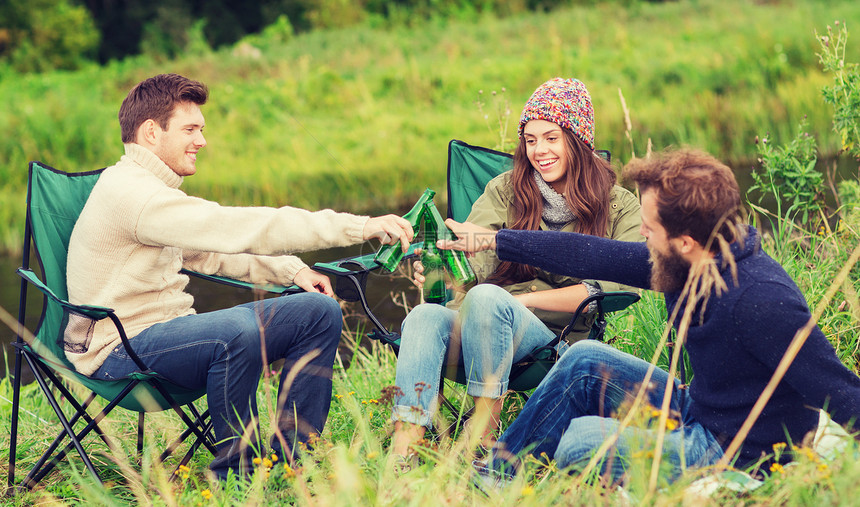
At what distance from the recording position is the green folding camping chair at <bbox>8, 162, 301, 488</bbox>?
2.13 m

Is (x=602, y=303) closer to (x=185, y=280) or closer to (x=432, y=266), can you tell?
(x=432, y=266)

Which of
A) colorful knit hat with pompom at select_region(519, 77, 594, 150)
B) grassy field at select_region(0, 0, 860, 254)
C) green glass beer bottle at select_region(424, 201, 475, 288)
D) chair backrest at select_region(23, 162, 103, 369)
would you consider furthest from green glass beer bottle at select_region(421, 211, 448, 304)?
grassy field at select_region(0, 0, 860, 254)

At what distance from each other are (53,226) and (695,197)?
173 cm

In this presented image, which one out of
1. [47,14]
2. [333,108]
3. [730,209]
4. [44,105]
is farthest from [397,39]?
[730,209]

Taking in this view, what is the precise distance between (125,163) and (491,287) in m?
1.01

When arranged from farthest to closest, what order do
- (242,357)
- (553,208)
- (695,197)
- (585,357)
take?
(553,208) → (242,357) → (585,357) → (695,197)

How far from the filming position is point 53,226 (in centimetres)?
240

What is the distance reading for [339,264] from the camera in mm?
2533

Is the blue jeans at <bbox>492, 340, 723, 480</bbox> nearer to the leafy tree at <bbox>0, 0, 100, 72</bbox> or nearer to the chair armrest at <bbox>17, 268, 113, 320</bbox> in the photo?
the chair armrest at <bbox>17, 268, 113, 320</bbox>

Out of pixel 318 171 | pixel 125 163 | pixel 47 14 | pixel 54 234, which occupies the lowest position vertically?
pixel 318 171

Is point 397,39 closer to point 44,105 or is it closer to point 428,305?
point 44,105

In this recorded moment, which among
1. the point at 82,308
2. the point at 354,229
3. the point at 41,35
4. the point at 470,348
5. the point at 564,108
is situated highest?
the point at 41,35

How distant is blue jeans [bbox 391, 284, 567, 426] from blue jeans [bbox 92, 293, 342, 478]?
22 centimetres

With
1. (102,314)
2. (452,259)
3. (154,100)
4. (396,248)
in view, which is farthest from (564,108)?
(102,314)
